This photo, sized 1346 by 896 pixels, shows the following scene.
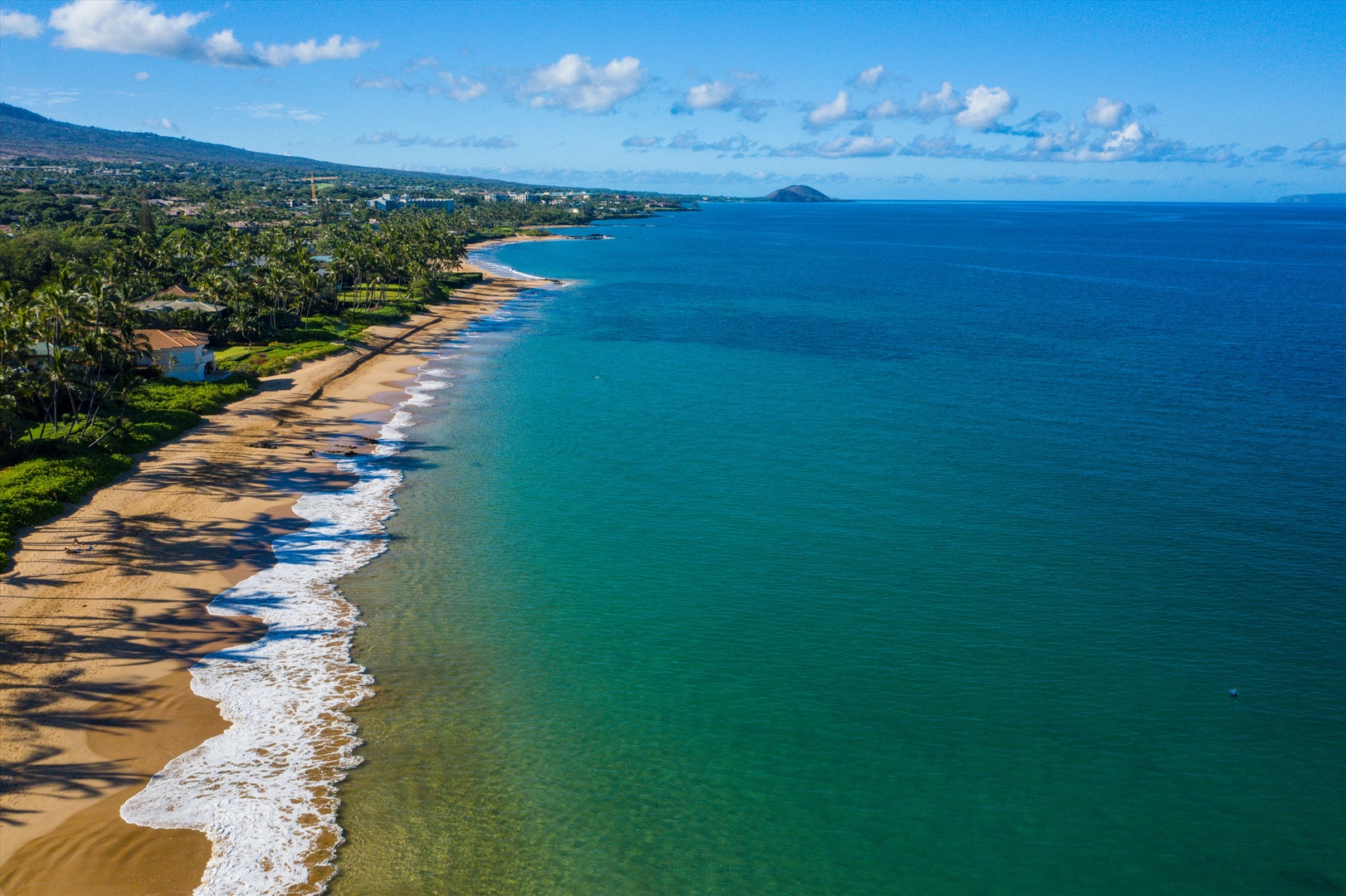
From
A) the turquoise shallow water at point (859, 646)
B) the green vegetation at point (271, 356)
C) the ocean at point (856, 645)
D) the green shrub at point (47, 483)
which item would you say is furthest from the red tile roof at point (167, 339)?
the turquoise shallow water at point (859, 646)

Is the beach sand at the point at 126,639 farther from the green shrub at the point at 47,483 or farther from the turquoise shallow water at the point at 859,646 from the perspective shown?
the turquoise shallow water at the point at 859,646

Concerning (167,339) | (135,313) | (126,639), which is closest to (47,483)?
(126,639)

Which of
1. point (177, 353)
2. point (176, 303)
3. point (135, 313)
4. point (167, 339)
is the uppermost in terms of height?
point (135, 313)

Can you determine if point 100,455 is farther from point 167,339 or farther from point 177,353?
point 167,339

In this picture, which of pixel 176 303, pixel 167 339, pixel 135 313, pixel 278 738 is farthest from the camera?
pixel 176 303

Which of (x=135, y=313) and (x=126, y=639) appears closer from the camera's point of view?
(x=126, y=639)
